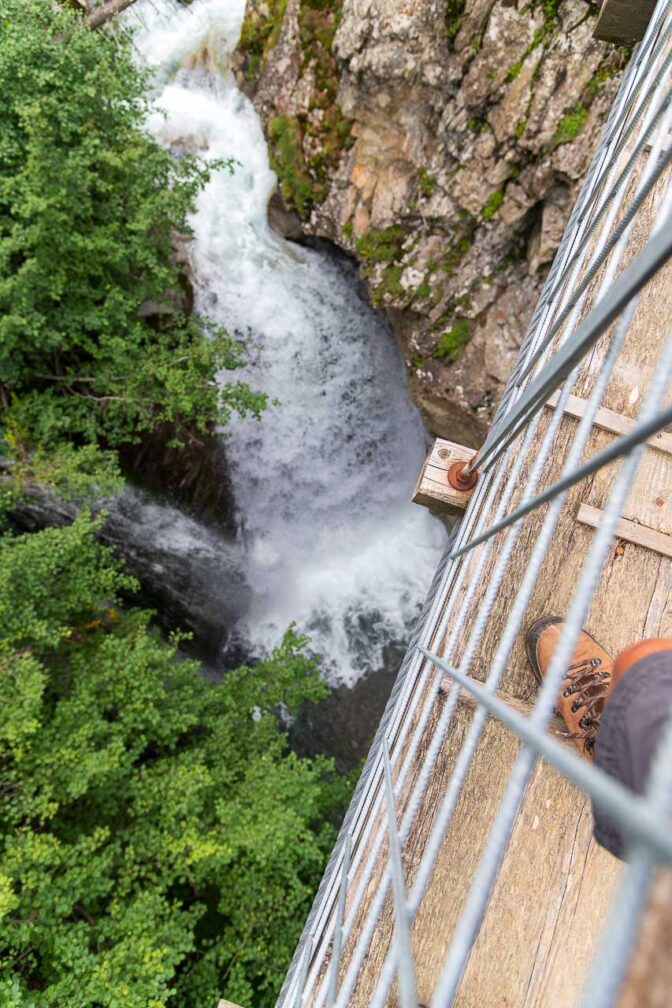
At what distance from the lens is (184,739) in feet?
19.2

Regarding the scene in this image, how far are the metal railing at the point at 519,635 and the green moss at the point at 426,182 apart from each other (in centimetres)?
470

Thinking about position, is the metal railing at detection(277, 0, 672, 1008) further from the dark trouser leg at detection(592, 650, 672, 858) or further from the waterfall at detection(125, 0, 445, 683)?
the waterfall at detection(125, 0, 445, 683)

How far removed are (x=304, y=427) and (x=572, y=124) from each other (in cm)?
507

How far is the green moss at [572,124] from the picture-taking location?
6.01 metres

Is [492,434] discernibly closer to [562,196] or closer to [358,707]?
[562,196]

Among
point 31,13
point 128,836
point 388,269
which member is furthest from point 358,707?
point 31,13

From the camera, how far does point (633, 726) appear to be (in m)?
1.21

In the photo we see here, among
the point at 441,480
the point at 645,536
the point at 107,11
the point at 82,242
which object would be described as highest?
the point at 107,11

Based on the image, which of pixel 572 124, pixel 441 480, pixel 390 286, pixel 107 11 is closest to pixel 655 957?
pixel 441 480

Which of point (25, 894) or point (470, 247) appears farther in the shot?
point (470, 247)

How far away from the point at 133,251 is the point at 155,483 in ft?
10.5

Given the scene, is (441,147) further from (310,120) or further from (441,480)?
(441,480)

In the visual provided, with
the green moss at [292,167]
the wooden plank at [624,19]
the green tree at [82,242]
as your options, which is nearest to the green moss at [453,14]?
the green moss at [292,167]

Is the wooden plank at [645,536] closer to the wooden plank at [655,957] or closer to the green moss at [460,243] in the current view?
the wooden plank at [655,957]
